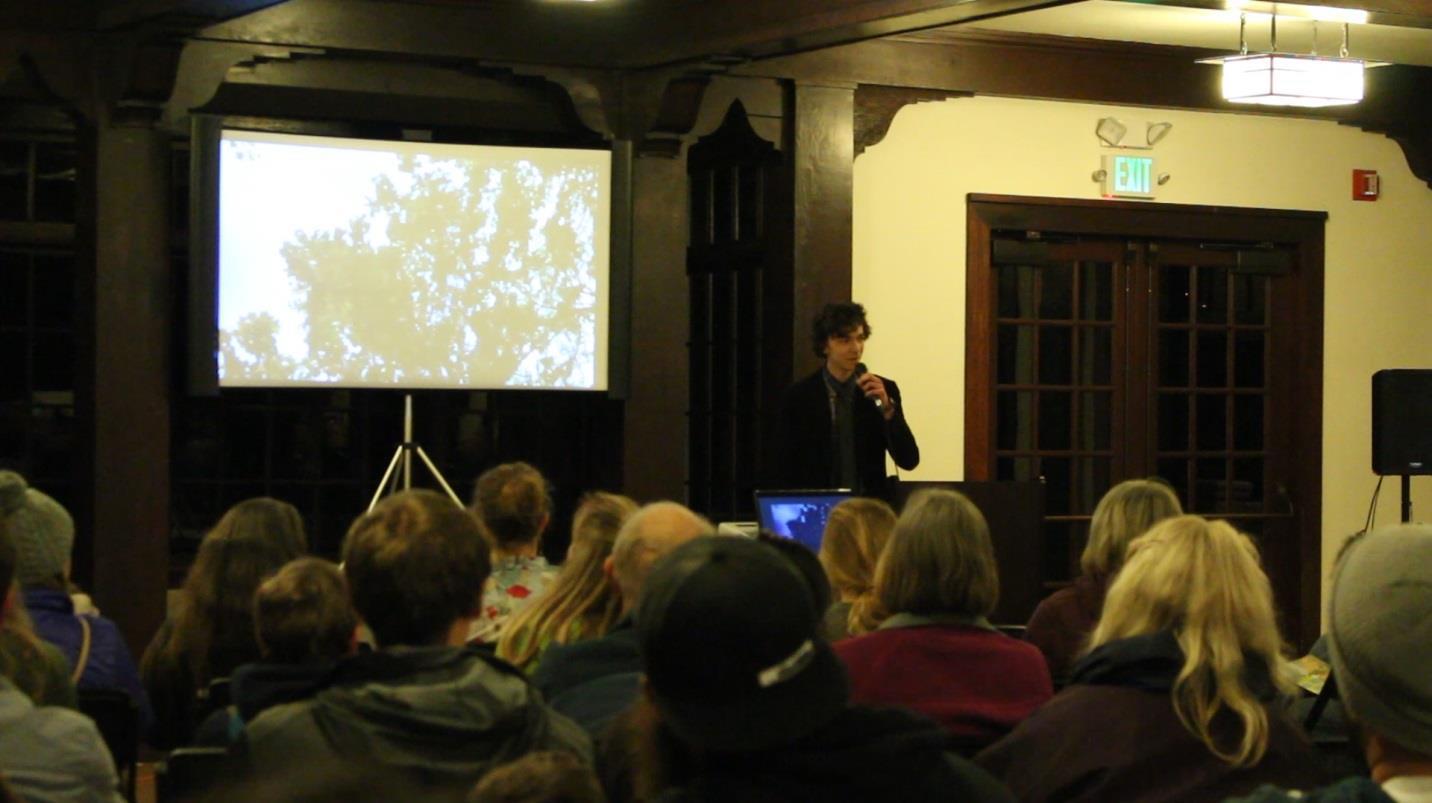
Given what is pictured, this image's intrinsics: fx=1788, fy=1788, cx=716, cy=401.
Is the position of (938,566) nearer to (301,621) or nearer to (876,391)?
(301,621)

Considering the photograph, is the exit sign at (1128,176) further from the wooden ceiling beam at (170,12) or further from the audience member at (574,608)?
the audience member at (574,608)

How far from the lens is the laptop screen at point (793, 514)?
5.30 metres

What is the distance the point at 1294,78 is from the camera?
20.9 feet

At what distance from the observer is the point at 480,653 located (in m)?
2.17

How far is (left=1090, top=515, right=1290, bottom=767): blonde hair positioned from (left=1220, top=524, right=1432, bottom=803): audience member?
106cm

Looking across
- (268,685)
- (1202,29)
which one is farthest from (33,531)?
(1202,29)

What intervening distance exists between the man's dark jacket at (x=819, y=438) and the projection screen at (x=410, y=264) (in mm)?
774

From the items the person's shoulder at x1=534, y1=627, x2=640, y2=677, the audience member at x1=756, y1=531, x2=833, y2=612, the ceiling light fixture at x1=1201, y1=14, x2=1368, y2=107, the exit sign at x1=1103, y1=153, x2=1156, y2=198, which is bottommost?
the person's shoulder at x1=534, y1=627, x2=640, y2=677

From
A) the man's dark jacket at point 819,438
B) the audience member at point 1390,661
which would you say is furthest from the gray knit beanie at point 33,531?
the man's dark jacket at point 819,438

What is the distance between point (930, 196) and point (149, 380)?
10.9 feet

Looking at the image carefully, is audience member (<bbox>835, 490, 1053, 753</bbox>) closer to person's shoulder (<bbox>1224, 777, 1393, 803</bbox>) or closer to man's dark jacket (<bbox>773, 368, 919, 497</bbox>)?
person's shoulder (<bbox>1224, 777, 1393, 803</bbox>)

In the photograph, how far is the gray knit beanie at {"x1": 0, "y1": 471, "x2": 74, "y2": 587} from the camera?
3.48 metres

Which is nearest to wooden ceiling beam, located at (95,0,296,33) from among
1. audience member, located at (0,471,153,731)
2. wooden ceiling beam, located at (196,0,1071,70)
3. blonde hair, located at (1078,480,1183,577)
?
wooden ceiling beam, located at (196,0,1071,70)

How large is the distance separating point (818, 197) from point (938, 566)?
4.22 m
